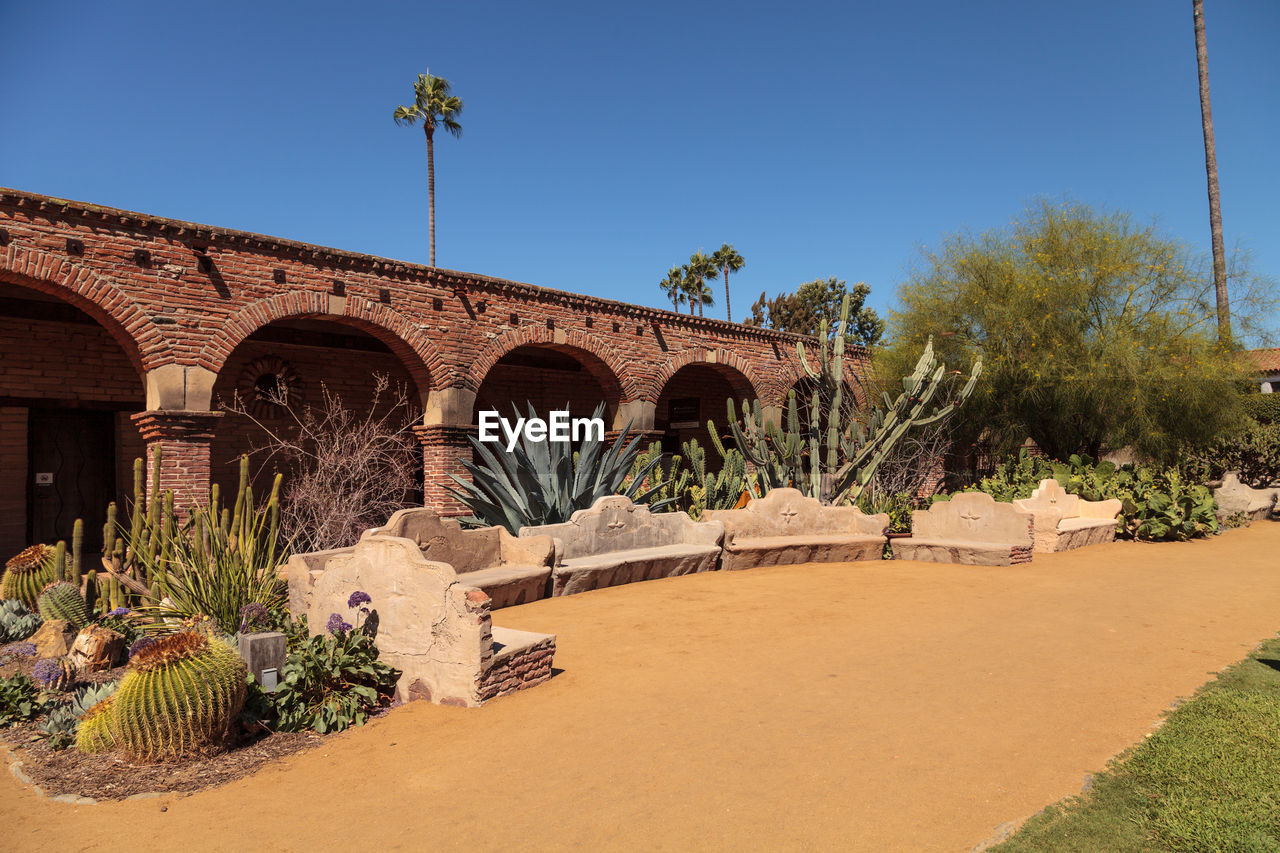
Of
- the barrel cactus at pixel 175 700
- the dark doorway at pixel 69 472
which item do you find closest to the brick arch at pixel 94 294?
the dark doorway at pixel 69 472

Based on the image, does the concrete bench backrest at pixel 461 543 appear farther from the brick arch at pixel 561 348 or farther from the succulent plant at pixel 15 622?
the brick arch at pixel 561 348

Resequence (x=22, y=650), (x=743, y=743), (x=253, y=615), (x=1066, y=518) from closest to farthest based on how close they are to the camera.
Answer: (x=743, y=743)
(x=253, y=615)
(x=22, y=650)
(x=1066, y=518)

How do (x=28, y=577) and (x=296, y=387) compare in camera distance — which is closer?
(x=28, y=577)

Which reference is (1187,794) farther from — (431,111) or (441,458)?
(431,111)

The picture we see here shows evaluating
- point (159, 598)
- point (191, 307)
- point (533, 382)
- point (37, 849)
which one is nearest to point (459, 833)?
point (37, 849)

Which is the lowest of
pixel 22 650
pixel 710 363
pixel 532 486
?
pixel 22 650

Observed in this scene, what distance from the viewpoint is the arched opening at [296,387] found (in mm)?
11461

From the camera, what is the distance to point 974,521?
8875 mm

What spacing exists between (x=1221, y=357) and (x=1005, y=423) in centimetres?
367

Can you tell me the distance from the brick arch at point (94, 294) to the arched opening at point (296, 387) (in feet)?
6.70

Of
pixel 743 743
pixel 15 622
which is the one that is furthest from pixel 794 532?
pixel 15 622

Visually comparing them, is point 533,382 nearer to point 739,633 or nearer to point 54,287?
point 54,287

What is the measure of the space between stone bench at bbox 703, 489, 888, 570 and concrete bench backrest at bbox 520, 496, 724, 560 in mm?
263

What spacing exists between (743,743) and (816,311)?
4037 cm
